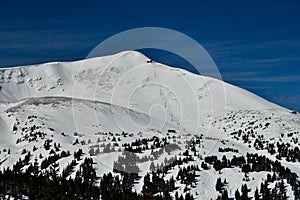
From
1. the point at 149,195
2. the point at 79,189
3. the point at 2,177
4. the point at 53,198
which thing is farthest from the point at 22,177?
the point at 149,195

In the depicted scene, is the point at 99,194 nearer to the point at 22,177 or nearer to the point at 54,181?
the point at 22,177

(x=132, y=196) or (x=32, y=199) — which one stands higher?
(x=132, y=196)

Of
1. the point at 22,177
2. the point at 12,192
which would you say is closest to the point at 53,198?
the point at 12,192

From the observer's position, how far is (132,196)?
182 metres

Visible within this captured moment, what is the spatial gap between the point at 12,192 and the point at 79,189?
125ft

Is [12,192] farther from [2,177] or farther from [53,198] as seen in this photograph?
[53,198]

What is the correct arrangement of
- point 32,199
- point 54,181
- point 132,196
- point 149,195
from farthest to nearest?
point 132,196 → point 32,199 → point 54,181 → point 149,195

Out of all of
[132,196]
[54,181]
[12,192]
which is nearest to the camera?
[54,181]

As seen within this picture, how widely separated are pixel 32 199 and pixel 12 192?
69.2m

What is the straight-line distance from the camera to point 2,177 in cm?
19012

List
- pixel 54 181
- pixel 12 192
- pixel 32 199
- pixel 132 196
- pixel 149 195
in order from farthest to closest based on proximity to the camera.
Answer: pixel 132 196
pixel 12 192
pixel 32 199
pixel 54 181
pixel 149 195

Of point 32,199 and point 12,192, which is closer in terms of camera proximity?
point 32,199

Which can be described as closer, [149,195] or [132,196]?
[149,195]

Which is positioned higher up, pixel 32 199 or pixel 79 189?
pixel 79 189
